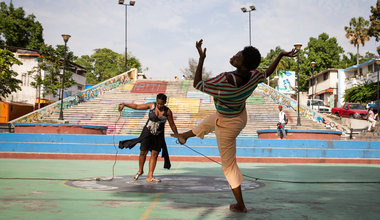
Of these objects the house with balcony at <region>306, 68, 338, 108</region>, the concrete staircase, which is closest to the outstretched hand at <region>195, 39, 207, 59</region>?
the concrete staircase

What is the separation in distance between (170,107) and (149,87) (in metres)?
7.05

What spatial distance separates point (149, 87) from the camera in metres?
35.7

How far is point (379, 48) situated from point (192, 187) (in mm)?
51927

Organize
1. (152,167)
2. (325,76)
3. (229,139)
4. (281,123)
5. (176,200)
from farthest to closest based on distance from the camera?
(325,76), (281,123), (152,167), (176,200), (229,139)

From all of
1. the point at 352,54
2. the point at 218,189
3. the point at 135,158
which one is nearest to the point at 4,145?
the point at 135,158

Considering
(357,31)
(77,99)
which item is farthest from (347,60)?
(77,99)

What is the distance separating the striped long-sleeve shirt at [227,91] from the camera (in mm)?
4316

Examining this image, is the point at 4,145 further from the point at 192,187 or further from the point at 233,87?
the point at 233,87

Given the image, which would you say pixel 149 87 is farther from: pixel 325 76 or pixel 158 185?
pixel 325 76

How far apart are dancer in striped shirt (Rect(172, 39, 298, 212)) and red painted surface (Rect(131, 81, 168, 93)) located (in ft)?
97.7

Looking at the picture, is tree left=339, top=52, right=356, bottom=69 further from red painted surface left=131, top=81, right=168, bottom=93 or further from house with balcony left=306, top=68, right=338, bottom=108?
red painted surface left=131, top=81, right=168, bottom=93

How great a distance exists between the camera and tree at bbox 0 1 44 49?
53125 millimetres

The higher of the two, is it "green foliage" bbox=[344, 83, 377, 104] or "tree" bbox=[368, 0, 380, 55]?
"tree" bbox=[368, 0, 380, 55]

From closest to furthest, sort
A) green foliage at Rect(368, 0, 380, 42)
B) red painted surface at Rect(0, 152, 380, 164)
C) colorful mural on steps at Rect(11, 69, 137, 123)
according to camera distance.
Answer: red painted surface at Rect(0, 152, 380, 164) < colorful mural on steps at Rect(11, 69, 137, 123) < green foliage at Rect(368, 0, 380, 42)
